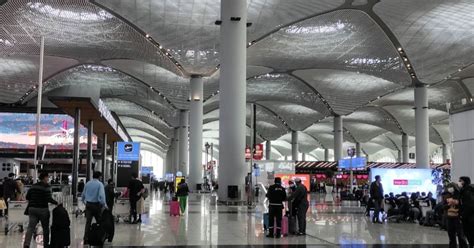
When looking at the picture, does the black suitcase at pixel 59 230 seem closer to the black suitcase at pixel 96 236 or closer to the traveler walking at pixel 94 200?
the black suitcase at pixel 96 236

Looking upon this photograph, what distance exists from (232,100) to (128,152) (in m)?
6.03

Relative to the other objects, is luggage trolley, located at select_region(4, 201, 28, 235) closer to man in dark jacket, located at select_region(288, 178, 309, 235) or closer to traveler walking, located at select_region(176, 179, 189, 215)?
man in dark jacket, located at select_region(288, 178, 309, 235)

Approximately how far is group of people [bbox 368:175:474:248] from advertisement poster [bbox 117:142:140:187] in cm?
1196

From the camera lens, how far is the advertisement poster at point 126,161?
25812 millimetres

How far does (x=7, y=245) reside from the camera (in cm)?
1053

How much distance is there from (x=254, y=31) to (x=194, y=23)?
4175 mm

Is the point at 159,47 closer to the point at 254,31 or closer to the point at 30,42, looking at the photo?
the point at 254,31

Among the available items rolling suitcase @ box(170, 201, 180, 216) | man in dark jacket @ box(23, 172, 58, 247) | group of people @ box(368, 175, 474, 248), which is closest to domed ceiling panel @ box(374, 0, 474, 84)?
group of people @ box(368, 175, 474, 248)

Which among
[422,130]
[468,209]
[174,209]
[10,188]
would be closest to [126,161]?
[174,209]

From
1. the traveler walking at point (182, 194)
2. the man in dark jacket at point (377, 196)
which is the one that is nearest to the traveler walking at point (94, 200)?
the traveler walking at point (182, 194)

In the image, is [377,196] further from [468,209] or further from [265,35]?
[265,35]

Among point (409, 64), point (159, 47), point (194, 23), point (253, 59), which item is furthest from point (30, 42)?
point (409, 64)

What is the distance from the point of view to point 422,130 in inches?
1837

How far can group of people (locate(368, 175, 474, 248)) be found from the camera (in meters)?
9.61
